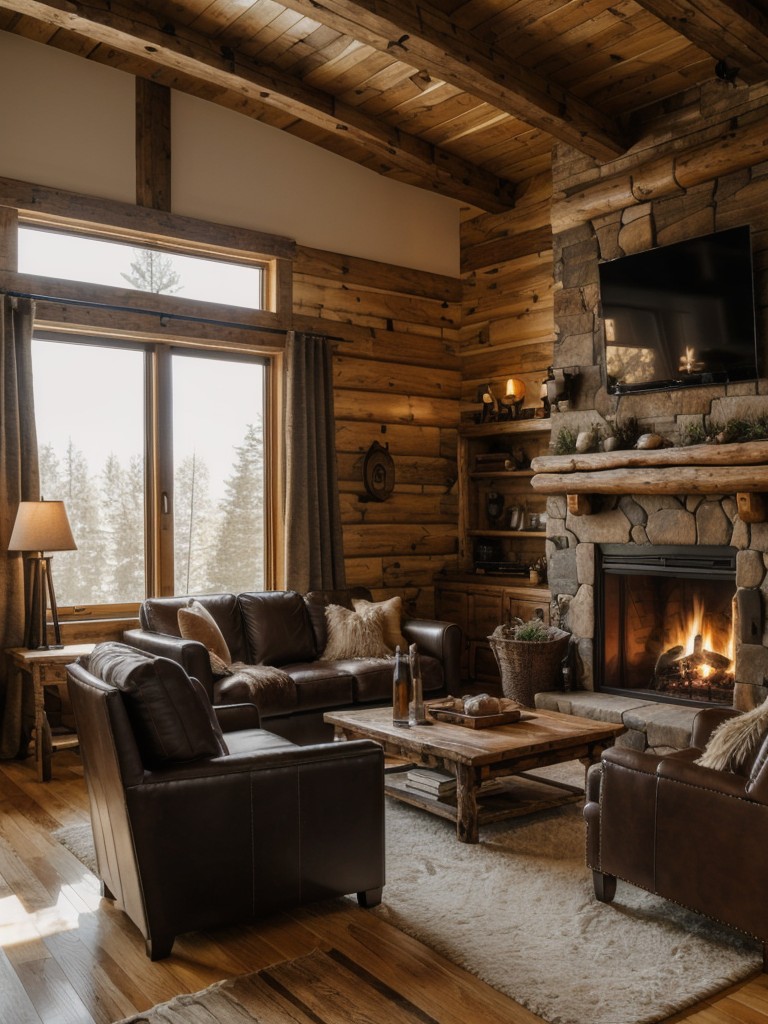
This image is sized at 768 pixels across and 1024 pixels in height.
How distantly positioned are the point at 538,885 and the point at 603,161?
414 cm

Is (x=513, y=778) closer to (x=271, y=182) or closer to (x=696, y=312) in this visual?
(x=696, y=312)

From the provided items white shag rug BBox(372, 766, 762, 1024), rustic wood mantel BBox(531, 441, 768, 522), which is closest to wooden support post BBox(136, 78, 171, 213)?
rustic wood mantel BBox(531, 441, 768, 522)

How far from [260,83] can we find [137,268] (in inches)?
52.6

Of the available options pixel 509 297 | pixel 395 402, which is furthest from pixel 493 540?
pixel 509 297

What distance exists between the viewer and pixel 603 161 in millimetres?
5465

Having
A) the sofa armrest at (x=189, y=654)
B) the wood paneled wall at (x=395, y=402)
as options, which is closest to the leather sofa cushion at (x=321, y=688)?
the sofa armrest at (x=189, y=654)

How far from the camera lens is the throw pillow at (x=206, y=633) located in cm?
488

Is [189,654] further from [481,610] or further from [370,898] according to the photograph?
[481,610]

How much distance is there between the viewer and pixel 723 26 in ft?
13.8

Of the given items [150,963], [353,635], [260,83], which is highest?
[260,83]

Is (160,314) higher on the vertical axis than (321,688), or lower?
higher

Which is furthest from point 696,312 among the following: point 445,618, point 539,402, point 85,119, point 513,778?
point 85,119

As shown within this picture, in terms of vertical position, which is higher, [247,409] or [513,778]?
[247,409]

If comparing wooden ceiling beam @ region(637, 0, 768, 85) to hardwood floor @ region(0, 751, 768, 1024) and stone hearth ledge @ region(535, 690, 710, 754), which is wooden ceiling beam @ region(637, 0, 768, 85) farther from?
hardwood floor @ region(0, 751, 768, 1024)
